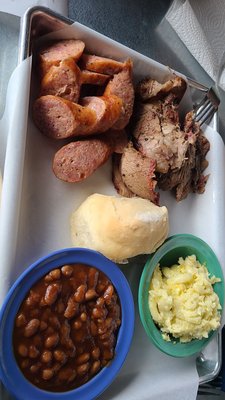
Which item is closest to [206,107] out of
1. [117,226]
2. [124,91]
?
[124,91]

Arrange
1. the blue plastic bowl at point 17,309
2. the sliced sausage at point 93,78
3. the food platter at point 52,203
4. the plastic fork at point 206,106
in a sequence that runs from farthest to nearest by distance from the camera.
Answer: the plastic fork at point 206,106 < the sliced sausage at point 93,78 < the food platter at point 52,203 < the blue plastic bowl at point 17,309

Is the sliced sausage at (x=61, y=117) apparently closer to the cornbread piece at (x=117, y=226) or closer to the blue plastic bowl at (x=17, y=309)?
the cornbread piece at (x=117, y=226)

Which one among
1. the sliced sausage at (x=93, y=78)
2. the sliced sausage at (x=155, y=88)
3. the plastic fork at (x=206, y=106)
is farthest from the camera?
the plastic fork at (x=206, y=106)

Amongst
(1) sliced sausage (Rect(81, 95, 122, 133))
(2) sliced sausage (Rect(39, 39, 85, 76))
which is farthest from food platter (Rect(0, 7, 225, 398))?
(1) sliced sausage (Rect(81, 95, 122, 133))

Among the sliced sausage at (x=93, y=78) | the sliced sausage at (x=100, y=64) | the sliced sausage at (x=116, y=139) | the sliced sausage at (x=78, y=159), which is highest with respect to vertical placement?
the sliced sausage at (x=100, y=64)

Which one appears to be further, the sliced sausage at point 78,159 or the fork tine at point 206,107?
the fork tine at point 206,107

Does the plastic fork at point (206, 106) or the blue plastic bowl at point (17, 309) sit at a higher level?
the plastic fork at point (206, 106)

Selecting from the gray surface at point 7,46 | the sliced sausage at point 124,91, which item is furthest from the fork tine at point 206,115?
the gray surface at point 7,46

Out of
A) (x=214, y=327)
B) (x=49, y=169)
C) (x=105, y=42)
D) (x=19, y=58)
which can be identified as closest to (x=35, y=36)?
(x=19, y=58)
